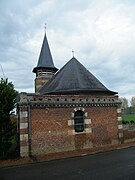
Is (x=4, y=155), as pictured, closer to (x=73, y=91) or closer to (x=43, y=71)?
(x=73, y=91)

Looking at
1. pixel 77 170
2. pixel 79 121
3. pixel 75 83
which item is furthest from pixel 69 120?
pixel 77 170

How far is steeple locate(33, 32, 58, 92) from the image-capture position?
3155 centimetres

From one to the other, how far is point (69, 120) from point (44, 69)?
18.9 m

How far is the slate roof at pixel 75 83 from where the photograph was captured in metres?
16.9

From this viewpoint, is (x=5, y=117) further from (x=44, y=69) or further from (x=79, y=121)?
(x=44, y=69)

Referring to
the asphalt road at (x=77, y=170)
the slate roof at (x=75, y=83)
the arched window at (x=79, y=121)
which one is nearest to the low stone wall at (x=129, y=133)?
the slate roof at (x=75, y=83)

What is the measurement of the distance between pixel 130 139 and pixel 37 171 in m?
10.5

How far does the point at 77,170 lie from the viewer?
9.44 m

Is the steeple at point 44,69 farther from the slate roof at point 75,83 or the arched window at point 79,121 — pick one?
the arched window at point 79,121

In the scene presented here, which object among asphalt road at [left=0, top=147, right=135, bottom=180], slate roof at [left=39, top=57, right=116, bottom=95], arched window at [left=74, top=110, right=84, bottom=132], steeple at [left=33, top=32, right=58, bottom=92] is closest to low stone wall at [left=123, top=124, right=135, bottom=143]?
slate roof at [left=39, top=57, right=116, bottom=95]

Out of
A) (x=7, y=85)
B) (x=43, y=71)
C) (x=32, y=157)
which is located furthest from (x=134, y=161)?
(x=43, y=71)

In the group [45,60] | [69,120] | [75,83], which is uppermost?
[45,60]

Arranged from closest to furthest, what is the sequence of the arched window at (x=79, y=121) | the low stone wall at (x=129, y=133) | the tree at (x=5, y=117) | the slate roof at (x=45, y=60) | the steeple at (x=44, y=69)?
the tree at (x=5, y=117) < the arched window at (x=79, y=121) < the low stone wall at (x=129, y=133) < the steeple at (x=44, y=69) < the slate roof at (x=45, y=60)

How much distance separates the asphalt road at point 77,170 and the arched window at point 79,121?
3446 mm
